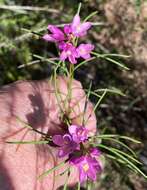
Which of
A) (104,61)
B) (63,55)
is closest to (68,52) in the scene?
(63,55)

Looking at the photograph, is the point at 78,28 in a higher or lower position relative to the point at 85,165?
higher

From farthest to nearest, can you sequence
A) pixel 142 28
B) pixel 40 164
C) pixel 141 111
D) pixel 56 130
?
pixel 142 28 < pixel 141 111 < pixel 56 130 < pixel 40 164

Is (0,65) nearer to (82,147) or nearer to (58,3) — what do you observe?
(58,3)

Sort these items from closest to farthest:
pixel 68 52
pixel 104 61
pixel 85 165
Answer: pixel 85 165, pixel 68 52, pixel 104 61

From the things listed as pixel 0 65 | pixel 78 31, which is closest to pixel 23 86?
pixel 78 31

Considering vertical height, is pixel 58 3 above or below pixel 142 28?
above

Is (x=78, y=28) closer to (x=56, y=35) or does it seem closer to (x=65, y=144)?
(x=56, y=35)

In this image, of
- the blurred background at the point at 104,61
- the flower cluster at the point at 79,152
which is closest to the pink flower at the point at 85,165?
the flower cluster at the point at 79,152
